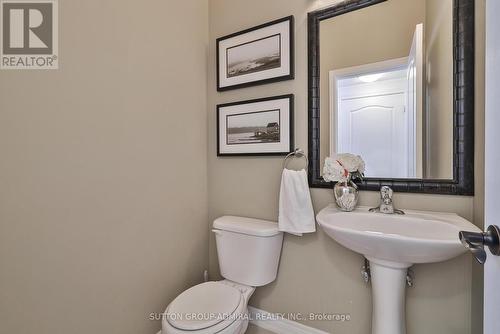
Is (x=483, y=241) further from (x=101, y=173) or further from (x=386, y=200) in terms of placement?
(x=101, y=173)

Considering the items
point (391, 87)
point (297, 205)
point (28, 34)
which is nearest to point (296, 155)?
point (297, 205)

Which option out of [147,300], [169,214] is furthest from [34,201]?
[147,300]

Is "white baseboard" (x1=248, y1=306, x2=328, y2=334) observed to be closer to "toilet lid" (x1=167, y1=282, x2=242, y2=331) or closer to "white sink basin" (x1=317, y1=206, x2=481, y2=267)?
Answer: "toilet lid" (x1=167, y1=282, x2=242, y2=331)

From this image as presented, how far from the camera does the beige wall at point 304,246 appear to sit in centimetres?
111

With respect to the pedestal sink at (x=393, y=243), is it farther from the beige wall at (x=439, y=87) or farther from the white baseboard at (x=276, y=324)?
the white baseboard at (x=276, y=324)

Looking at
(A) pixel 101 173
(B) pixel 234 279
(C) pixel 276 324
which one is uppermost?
(A) pixel 101 173

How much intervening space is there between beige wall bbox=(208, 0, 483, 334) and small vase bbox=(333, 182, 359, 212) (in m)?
0.09

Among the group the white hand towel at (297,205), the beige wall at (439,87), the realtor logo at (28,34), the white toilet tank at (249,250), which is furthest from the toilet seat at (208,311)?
the realtor logo at (28,34)

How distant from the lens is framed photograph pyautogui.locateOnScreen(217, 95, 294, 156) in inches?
58.8

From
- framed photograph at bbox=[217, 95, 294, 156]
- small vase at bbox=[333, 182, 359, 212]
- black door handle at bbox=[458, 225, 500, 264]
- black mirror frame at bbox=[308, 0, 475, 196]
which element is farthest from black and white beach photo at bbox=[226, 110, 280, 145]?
black door handle at bbox=[458, 225, 500, 264]

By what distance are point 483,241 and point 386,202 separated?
68 centimetres

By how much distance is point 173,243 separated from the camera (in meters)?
1.58

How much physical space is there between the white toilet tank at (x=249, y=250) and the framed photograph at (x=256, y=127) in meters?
0.47

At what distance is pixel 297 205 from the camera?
1377mm
